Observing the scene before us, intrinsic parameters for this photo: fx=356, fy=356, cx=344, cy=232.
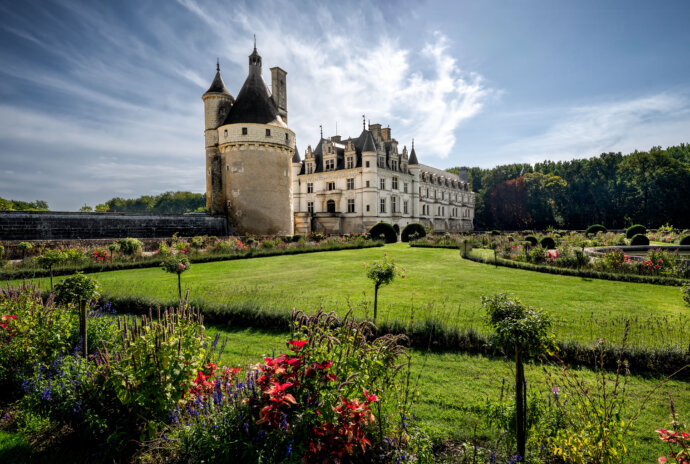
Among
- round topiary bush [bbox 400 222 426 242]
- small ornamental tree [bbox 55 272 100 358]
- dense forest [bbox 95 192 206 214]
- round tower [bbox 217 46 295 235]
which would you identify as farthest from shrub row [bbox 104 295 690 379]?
dense forest [bbox 95 192 206 214]

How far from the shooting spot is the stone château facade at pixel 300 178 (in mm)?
24812

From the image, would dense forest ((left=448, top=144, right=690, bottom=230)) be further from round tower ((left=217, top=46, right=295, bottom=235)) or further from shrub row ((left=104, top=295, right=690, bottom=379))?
shrub row ((left=104, top=295, right=690, bottom=379))

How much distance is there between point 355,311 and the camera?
721 cm

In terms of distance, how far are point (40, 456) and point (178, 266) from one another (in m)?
5.37

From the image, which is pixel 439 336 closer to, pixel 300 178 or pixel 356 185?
pixel 356 185

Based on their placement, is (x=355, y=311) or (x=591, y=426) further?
(x=355, y=311)

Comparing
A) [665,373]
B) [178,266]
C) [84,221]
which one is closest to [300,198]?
[84,221]

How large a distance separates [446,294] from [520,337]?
653 cm

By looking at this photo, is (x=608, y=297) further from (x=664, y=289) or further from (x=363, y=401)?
(x=363, y=401)

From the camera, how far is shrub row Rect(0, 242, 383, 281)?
465 inches

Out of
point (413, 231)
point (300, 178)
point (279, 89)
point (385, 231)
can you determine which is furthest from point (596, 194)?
point (279, 89)

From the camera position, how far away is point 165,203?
10175 centimetres

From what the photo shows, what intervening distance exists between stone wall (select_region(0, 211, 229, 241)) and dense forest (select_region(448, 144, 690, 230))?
52912mm

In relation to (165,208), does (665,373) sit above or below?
below
